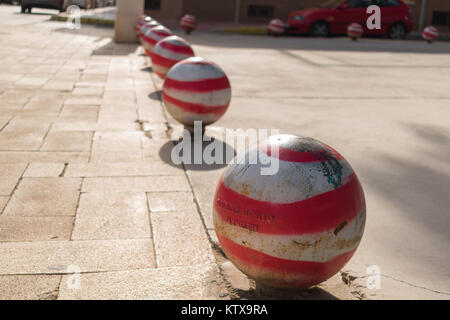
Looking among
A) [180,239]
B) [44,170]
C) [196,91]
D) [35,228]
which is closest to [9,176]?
[44,170]

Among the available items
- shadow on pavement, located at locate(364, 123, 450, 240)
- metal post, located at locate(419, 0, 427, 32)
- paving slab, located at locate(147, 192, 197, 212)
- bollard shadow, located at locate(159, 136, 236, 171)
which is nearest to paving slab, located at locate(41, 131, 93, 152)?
bollard shadow, located at locate(159, 136, 236, 171)

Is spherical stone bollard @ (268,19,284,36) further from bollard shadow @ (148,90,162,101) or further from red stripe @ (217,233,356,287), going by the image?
red stripe @ (217,233,356,287)

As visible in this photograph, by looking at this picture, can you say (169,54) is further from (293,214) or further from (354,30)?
(354,30)

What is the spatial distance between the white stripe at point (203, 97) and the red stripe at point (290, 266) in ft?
11.8

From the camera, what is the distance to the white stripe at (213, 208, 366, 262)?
9.46 feet

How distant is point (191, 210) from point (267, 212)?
5.69 feet

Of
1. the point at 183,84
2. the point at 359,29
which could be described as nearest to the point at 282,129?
the point at 183,84

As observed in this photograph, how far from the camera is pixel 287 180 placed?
2920 mm

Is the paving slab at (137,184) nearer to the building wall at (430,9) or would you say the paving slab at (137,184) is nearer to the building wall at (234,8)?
the building wall at (234,8)

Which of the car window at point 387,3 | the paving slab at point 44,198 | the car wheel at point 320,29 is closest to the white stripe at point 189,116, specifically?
the paving slab at point 44,198

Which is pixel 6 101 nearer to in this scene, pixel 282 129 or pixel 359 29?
pixel 282 129

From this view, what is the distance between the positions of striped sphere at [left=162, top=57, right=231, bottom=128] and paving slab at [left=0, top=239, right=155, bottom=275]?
281 cm

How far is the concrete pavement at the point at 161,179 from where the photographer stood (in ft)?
11.2

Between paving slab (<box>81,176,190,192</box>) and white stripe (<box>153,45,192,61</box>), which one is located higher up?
white stripe (<box>153,45,192,61</box>)
